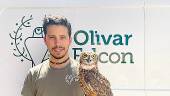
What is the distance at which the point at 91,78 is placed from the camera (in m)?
2.81

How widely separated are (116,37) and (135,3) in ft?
0.93

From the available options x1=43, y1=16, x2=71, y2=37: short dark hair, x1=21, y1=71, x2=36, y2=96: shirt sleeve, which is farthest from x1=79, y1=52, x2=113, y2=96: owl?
x1=21, y1=71, x2=36, y2=96: shirt sleeve

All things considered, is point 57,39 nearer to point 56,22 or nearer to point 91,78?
point 56,22

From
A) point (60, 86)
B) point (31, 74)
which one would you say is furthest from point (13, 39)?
point (60, 86)

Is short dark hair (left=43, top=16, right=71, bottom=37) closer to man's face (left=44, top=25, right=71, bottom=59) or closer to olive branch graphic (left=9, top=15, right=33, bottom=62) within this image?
man's face (left=44, top=25, right=71, bottom=59)

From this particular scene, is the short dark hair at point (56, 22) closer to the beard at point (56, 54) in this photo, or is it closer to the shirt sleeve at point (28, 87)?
the beard at point (56, 54)

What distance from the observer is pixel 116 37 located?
2.82 meters

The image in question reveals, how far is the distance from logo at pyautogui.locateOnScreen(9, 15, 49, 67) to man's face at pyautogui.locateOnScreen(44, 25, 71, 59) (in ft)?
0.35

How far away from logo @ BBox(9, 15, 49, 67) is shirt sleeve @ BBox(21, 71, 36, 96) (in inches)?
4.3

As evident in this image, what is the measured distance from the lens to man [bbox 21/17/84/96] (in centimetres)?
280

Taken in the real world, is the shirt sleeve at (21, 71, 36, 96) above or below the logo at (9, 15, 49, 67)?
below

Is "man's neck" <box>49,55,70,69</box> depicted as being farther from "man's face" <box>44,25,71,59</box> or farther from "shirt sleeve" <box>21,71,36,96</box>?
"shirt sleeve" <box>21,71,36,96</box>

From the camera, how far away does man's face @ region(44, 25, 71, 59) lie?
9.17 feet

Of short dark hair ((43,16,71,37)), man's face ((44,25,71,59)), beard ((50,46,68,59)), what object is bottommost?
beard ((50,46,68,59))
